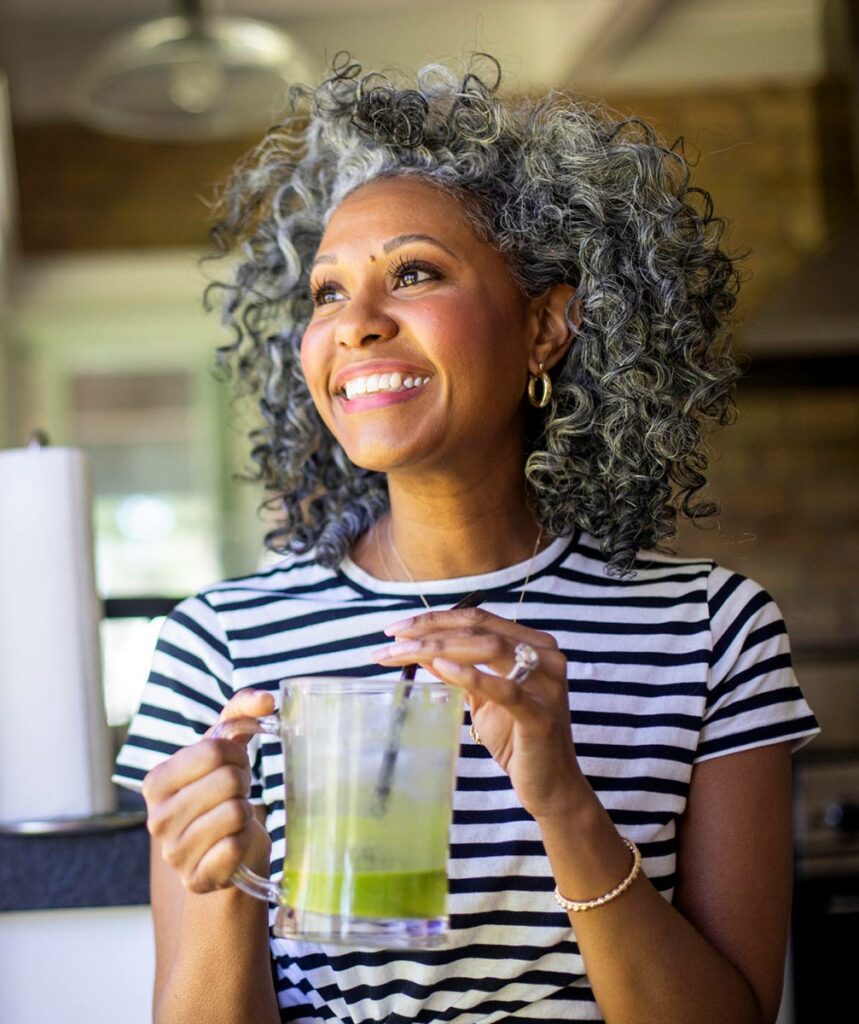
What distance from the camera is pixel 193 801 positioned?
0.92 metres

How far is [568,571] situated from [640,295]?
11.5 inches

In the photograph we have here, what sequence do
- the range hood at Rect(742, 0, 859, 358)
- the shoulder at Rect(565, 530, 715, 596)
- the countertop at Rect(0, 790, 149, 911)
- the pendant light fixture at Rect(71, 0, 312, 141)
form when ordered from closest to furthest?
the shoulder at Rect(565, 530, 715, 596) < the countertop at Rect(0, 790, 149, 911) < the pendant light fixture at Rect(71, 0, 312, 141) < the range hood at Rect(742, 0, 859, 358)

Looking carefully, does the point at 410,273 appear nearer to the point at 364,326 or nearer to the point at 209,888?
the point at 364,326

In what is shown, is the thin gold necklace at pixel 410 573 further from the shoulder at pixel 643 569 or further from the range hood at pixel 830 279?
the range hood at pixel 830 279

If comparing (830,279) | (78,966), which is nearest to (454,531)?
(78,966)

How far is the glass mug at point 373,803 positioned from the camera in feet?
2.89

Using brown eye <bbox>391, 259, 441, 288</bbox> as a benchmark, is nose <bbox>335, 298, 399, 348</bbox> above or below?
below

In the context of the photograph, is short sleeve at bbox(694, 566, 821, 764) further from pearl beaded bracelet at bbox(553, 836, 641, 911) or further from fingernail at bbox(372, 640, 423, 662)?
fingernail at bbox(372, 640, 423, 662)

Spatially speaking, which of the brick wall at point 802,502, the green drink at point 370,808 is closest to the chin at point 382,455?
the green drink at point 370,808

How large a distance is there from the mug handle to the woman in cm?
9

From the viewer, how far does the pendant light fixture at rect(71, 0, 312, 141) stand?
263 centimetres

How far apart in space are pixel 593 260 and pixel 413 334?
251mm

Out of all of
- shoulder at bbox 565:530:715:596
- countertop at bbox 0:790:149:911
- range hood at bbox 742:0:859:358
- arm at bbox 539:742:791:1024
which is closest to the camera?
arm at bbox 539:742:791:1024

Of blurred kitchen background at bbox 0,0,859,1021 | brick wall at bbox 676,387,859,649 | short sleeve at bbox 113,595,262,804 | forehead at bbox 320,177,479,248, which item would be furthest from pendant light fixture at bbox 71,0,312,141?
brick wall at bbox 676,387,859,649
